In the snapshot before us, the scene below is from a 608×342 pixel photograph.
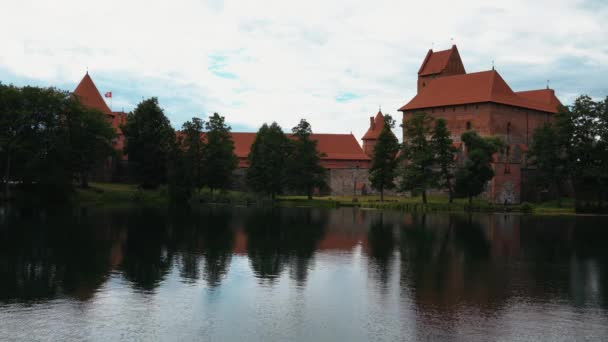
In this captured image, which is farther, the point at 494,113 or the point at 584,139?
the point at 494,113

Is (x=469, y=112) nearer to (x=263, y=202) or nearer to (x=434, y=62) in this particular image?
(x=434, y=62)

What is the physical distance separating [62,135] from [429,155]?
102 ft

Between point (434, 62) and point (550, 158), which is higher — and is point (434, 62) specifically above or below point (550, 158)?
above

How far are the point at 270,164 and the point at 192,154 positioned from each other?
25.9 ft

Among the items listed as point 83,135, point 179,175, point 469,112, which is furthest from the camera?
point 469,112

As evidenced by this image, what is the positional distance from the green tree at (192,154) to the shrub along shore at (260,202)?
68.2 inches

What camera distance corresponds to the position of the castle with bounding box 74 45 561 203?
194ft

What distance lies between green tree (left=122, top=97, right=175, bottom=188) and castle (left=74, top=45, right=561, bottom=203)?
255cm

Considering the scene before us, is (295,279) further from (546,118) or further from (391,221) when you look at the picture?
(546,118)

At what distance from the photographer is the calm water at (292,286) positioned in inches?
464

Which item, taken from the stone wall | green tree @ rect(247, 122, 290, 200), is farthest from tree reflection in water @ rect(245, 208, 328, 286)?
the stone wall

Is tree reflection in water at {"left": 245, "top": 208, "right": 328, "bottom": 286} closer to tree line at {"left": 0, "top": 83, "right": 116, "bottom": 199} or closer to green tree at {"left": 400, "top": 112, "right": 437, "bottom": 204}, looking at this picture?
green tree at {"left": 400, "top": 112, "right": 437, "bottom": 204}

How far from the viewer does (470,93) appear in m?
64.5

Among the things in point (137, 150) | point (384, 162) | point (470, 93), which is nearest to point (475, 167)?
point (384, 162)
